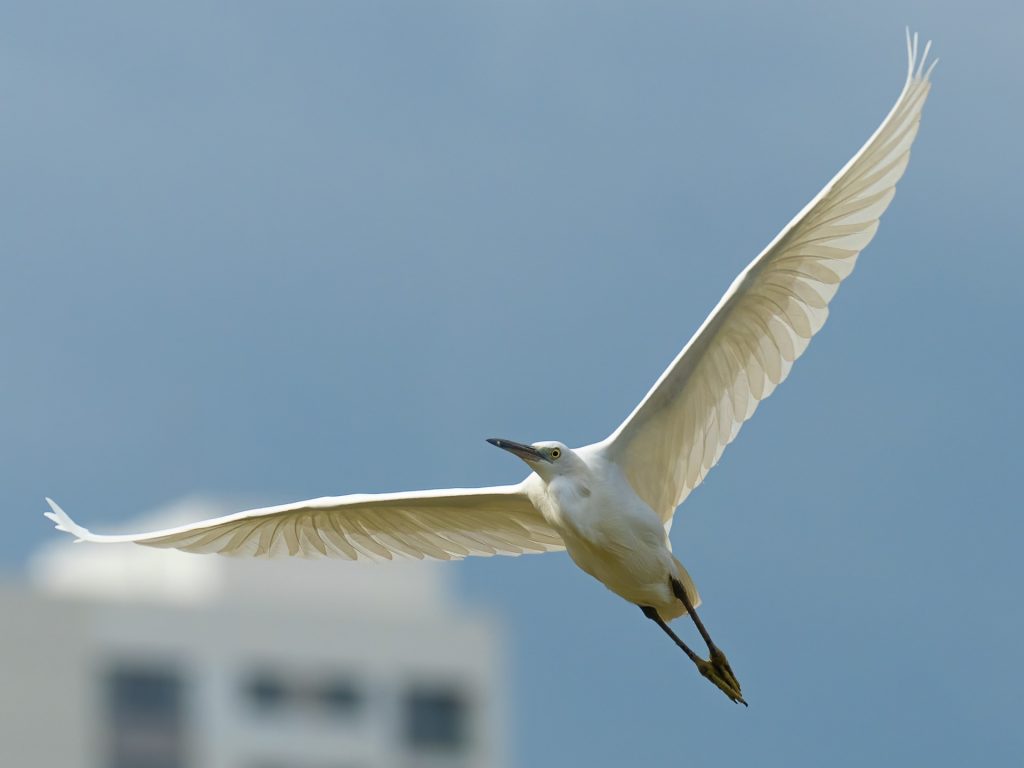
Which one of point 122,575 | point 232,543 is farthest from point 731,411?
point 122,575

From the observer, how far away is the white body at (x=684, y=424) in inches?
599

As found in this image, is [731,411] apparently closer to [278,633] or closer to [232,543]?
[232,543]

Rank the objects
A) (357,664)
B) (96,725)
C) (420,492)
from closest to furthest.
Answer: (420,492), (96,725), (357,664)

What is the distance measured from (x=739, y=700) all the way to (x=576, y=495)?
183 cm

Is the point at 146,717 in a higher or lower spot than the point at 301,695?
lower

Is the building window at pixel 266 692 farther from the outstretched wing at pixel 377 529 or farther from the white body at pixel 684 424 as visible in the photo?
the white body at pixel 684 424

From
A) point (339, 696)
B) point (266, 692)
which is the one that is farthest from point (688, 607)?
point (339, 696)

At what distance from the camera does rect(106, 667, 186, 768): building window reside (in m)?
58.3

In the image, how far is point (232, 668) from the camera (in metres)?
60.7

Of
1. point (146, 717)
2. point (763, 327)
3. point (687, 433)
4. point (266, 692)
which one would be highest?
point (266, 692)

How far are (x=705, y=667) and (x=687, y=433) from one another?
1613 mm

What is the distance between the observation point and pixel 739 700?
1555 centimetres

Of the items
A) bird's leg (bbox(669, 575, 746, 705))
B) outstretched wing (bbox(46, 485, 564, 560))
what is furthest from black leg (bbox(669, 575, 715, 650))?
outstretched wing (bbox(46, 485, 564, 560))

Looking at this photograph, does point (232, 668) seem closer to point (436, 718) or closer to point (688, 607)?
point (436, 718)
